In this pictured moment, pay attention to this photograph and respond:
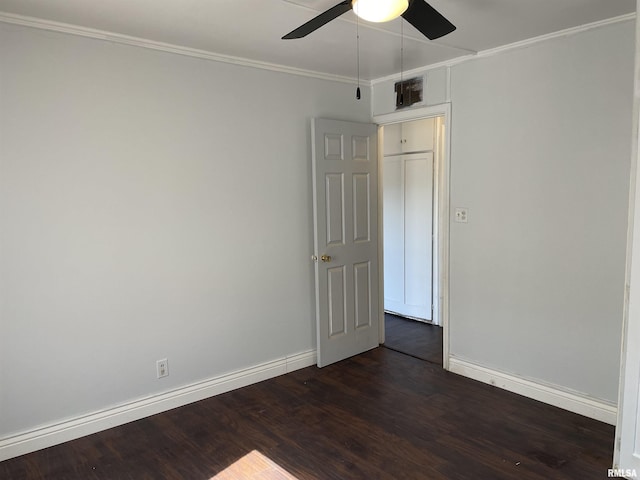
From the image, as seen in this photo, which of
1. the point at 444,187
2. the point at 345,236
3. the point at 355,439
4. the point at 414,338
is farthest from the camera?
the point at 414,338

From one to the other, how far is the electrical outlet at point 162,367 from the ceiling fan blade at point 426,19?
2539 millimetres

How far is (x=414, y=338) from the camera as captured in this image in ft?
14.9

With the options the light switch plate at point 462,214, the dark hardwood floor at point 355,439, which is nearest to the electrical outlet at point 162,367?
the dark hardwood floor at point 355,439

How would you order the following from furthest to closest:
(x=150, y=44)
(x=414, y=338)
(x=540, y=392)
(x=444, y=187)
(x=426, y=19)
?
(x=414, y=338), (x=444, y=187), (x=540, y=392), (x=150, y=44), (x=426, y=19)

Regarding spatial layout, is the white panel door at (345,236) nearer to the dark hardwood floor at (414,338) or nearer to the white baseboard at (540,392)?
the dark hardwood floor at (414,338)

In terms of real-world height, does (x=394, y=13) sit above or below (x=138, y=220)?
above

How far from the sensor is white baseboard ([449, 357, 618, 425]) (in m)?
2.85

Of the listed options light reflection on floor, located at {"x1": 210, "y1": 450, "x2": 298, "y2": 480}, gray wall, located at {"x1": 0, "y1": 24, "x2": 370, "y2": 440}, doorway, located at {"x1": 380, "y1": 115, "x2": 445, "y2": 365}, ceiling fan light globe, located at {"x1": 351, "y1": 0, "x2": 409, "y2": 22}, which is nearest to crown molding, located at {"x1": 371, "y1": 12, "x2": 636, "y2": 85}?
gray wall, located at {"x1": 0, "y1": 24, "x2": 370, "y2": 440}

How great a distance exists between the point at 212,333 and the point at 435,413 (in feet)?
5.36

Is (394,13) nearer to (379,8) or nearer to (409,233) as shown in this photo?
(379,8)

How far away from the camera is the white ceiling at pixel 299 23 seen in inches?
92.4

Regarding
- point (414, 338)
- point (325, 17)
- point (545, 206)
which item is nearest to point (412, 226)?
point (414, 338)

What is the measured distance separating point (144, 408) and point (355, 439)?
4.61ft

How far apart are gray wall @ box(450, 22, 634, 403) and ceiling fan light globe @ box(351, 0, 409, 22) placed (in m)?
1.65
